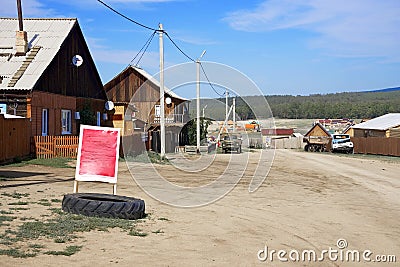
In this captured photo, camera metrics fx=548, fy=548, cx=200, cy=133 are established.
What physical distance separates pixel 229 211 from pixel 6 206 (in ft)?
16.9

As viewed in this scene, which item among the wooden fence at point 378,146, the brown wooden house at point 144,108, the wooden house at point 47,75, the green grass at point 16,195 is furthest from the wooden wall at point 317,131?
the green grass at point 16,195

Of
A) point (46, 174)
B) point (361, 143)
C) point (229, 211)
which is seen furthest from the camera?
point (361, 143)

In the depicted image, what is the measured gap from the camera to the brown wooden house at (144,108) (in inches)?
1499

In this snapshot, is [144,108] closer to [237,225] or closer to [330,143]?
[330,143]

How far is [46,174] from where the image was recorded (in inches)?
750

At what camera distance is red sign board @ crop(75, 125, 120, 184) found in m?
11.5

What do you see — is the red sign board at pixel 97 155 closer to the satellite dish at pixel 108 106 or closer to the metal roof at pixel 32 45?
the metal roof at pixel 32 45

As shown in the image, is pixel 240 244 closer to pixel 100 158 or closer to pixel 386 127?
pixel 100 158

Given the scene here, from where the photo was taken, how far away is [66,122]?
30250mm

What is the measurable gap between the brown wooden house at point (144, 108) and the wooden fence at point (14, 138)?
29.9 feet

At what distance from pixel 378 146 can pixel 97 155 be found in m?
43.5

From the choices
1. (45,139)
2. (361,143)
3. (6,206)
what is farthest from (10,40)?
(361,143)

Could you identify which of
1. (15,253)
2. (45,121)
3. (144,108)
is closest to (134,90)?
(144,108)

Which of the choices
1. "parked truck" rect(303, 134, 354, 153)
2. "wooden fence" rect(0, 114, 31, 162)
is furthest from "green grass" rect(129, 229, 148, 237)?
"parked truck" rect(303, 134, 354, 153)
